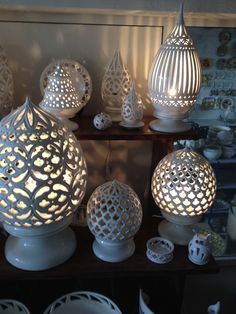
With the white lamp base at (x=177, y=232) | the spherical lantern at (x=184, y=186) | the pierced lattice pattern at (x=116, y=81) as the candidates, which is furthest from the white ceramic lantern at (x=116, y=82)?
the white lamp base at (x=177, y=232)

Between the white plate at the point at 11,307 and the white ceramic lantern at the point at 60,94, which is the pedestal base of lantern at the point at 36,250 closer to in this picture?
the white plate at the point at 11,307

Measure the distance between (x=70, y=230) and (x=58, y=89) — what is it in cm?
38

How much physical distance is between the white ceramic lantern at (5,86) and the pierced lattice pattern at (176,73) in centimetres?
37

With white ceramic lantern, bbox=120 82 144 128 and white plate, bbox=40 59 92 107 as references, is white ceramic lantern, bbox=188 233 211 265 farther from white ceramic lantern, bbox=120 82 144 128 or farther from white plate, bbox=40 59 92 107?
white plate, bbox=40 59 92 107

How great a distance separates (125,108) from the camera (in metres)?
0.86

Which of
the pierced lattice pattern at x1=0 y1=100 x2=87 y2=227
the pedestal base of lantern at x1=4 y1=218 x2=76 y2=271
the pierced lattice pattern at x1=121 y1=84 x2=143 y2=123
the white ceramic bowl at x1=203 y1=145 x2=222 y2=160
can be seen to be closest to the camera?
the pierced lattice pattern at x1=0 y1=100 x2=87 y2=227

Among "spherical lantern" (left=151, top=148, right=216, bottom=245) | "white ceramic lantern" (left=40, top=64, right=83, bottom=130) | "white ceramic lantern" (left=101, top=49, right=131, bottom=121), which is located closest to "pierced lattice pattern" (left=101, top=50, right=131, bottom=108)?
"white ceramic lantern" (left=101, top=49, right=131, bottom=121)

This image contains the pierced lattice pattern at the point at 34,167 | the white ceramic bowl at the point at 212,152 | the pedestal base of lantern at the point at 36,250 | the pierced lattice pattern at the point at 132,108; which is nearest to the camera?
the pierced lattice pattern at the point at 34,167

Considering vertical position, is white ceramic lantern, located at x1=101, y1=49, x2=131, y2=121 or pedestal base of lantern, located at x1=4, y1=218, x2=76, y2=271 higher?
white ceramic lantern, located at x1=101, y1=49, x2=131, y2=121

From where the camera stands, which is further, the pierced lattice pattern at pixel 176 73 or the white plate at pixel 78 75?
the white plate at pixel 78 75

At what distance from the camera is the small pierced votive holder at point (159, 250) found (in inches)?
31.9

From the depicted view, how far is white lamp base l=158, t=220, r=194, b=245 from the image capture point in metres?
0.89

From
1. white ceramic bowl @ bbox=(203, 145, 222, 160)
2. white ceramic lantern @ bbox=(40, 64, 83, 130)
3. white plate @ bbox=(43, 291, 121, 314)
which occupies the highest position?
white ceramic lantern @ bbox=(40, 64, 83, 130)

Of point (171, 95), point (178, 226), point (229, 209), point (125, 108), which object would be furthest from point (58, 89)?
point (229, 209)
